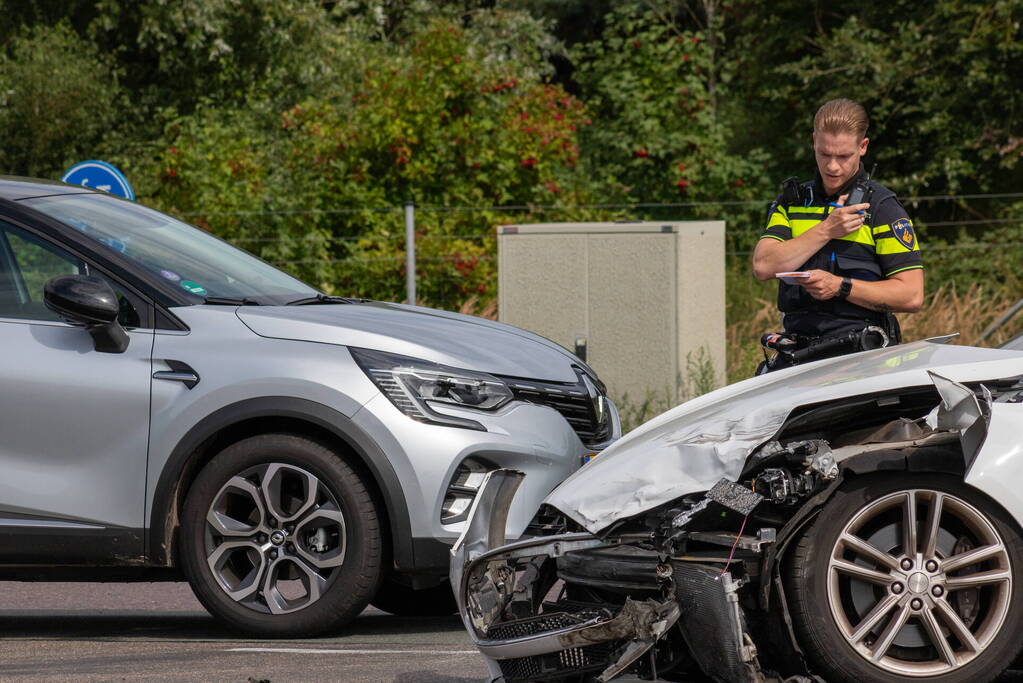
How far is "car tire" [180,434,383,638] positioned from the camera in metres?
5.52

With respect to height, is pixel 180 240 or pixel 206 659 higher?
pixel 180 240

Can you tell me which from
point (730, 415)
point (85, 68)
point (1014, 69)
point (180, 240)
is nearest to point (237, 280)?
point (180, 240)

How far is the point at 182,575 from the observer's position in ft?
19.0

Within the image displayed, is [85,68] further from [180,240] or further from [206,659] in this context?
[206,659]

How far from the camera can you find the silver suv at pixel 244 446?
5.52 m

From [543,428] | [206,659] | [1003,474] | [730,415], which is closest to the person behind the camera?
[1003,474]

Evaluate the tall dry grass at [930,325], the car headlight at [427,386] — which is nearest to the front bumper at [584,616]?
the car headlight at [427,386]

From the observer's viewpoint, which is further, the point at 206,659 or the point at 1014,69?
the point at 1014,69

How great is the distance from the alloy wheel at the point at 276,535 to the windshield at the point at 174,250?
82 cm

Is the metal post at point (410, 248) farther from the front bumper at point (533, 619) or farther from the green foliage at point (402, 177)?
the front bumper at point (533, 619)

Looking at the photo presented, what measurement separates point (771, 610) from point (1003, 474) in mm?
684

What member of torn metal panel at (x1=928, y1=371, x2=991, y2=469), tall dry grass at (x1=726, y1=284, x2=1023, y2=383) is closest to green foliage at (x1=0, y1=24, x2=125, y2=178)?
tall dry grass at (x1=726, y1=284, x2=1023, y2=383)

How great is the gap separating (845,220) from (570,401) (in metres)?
1.34

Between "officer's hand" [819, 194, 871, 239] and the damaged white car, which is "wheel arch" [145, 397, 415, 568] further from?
"officer's hand" [819, 194, 871, 239]
